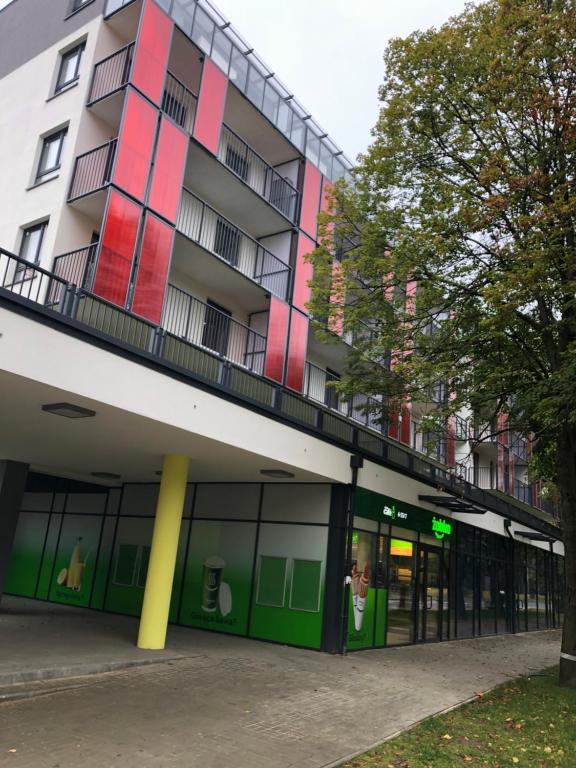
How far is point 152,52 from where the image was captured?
1409cm

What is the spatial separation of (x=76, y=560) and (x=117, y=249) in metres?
10.6

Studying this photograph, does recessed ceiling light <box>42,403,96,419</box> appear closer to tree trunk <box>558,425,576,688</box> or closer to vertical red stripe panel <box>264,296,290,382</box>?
vertical red stripe panel <box>264,296,290,382</box>

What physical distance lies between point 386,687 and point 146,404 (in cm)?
633

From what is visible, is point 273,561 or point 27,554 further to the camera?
point 27,554

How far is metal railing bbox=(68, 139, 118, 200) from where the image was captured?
13383 millimetres

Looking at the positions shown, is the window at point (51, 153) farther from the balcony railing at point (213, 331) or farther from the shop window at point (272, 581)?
the shop window at point (272, 581)

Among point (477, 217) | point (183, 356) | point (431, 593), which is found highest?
point (477, 217)

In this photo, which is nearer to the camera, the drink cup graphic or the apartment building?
the apartment building

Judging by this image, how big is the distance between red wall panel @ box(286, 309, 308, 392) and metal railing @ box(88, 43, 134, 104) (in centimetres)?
733

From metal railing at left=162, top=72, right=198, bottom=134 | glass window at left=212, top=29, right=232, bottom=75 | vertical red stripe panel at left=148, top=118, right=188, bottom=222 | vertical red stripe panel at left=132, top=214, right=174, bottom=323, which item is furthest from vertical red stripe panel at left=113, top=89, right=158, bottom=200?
glass window at left=212, top=29, right=232, bottom=75

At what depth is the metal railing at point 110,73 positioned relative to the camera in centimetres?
1424

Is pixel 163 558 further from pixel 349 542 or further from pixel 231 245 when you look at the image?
pixel 231 245

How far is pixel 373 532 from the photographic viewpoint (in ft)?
49.6

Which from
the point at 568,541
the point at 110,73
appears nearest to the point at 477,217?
the point at 568,541
